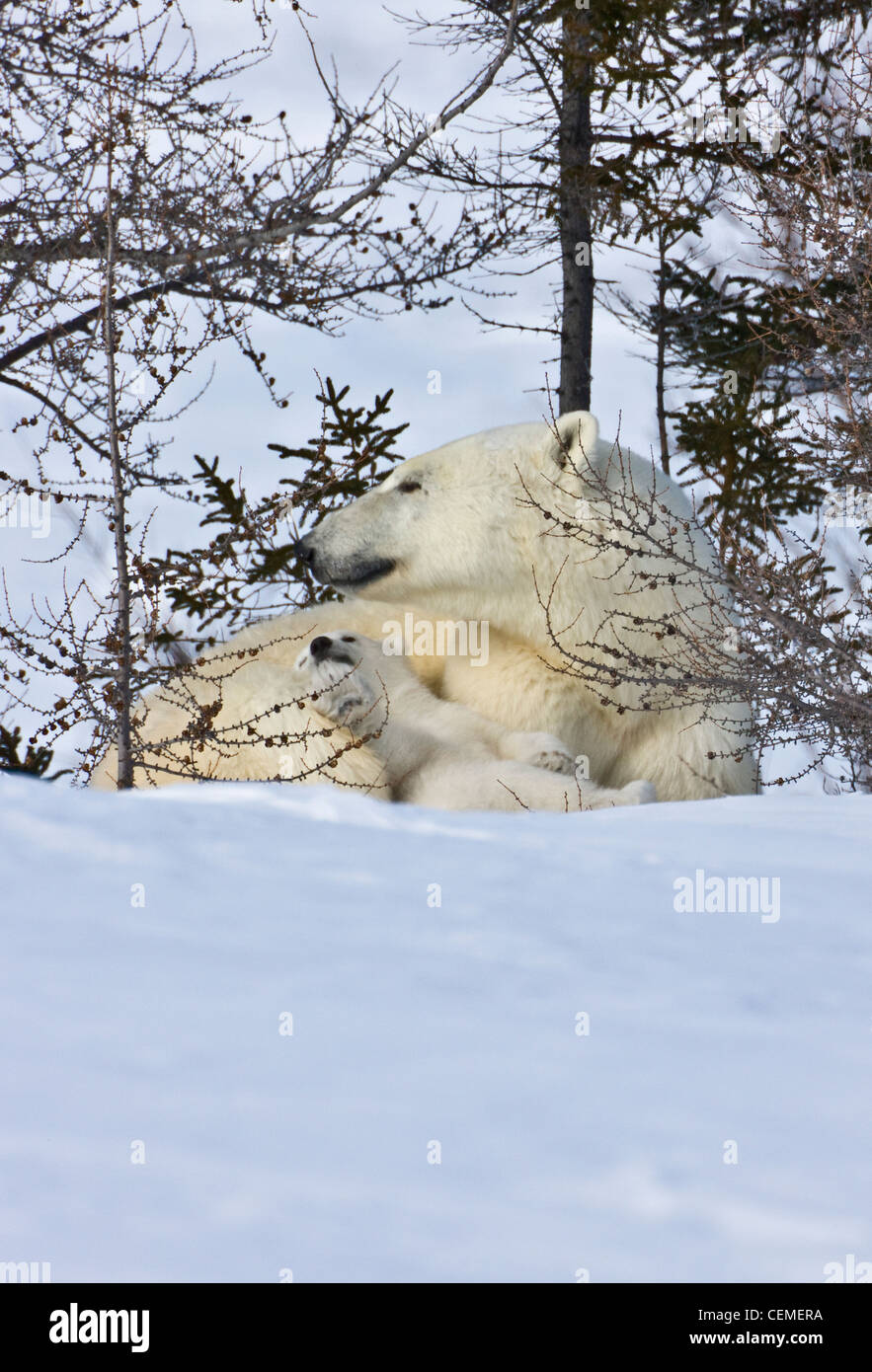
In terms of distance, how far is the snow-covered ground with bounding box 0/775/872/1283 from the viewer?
5.70 feet

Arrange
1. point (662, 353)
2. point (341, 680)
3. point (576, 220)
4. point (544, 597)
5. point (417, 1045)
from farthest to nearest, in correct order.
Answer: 1. point (662, 353)
2. point (576, 220)
3. point (544, 597)
4. point (341, 680)
5. point (417, 1045)

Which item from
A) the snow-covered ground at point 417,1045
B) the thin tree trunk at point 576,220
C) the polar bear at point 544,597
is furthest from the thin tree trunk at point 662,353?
the snow-covered ground at point 417,1045

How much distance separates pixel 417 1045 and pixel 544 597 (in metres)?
3.41

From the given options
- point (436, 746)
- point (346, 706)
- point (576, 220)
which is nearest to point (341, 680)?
point (346, 706)

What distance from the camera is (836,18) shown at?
414 inches

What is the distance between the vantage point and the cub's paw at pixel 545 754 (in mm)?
4941

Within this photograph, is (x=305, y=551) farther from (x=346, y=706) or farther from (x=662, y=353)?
(x=662, y=353)

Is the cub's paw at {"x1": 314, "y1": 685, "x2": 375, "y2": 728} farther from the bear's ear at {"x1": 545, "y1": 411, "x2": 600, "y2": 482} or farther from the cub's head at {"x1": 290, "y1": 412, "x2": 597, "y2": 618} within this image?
the bear's ear at {"x1": 545, "y1": 411, "x2": 600, "y2": 482}

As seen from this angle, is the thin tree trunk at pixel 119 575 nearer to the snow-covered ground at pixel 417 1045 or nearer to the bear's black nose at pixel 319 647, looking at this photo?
the bear's black nose at pixel 319 647

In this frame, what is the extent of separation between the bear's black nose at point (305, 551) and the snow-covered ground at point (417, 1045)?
8.01 feet

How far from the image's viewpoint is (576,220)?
33.8 feet

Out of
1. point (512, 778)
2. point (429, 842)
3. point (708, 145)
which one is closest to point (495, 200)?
point (708, 145)

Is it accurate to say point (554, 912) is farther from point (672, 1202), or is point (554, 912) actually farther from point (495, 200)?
point (495, 200)

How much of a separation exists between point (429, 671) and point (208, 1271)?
420 centimetres
